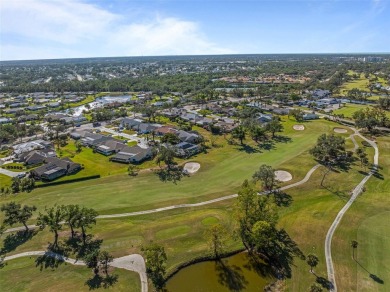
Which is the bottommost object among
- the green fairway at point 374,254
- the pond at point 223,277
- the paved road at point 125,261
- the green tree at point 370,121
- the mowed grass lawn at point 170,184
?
the pond at point 223,277

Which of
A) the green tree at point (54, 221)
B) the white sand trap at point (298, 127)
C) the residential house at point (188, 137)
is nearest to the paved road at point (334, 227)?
the white sand trap at point (298, 127)

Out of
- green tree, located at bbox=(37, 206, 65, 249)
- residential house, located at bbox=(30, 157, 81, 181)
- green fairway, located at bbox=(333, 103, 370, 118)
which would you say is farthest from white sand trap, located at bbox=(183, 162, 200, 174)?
green fairway, located at bbox=(333, 103, 370, 118)

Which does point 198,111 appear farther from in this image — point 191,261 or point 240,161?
point 191,261

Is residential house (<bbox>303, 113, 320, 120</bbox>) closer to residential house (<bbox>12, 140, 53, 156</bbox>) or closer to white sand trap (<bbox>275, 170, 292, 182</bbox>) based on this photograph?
white sand trap (<bbox>275, 170, 292, 182</bbox>)

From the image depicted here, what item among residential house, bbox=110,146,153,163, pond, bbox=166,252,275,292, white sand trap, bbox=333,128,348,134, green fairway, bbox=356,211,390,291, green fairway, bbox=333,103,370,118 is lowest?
pond, bbox=166,252,275,292

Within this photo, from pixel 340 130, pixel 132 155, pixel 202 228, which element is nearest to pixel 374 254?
pixel 202 228

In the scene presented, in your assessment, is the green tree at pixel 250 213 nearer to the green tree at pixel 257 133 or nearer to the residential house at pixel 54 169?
the green tree at pixel 257 133

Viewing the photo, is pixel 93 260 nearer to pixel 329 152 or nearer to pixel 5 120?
pixel 329 152
